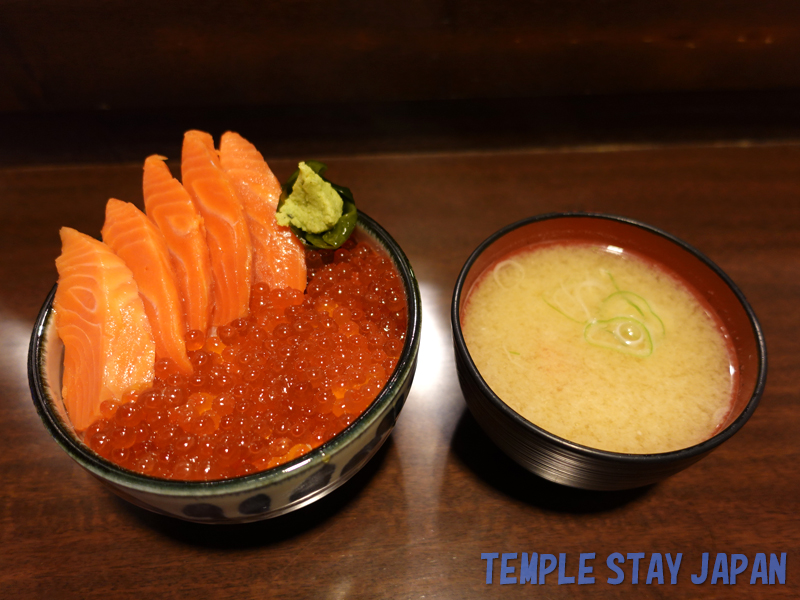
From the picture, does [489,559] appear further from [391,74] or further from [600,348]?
[391,74]

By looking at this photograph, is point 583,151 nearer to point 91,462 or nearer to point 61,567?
point 91,462

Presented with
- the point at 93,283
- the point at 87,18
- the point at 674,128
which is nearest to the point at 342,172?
the point at 87,18

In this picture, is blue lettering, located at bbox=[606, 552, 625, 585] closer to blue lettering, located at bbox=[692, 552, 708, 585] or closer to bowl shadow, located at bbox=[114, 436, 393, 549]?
blue lettering, located at bbox=[692, 552, 708, 585]

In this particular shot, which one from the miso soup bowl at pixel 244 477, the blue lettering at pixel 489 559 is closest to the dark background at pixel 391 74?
the miso soup bowl at pixel 244 477

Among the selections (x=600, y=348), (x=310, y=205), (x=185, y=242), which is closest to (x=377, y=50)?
(x=310, y=205)

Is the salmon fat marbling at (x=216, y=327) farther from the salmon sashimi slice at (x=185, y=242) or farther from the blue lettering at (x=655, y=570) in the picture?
the blue lettering at (x=655, y=570)
